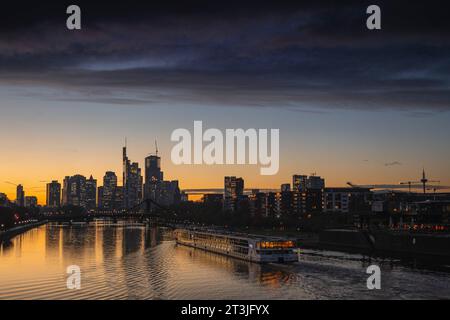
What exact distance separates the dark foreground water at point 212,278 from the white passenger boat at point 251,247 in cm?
171

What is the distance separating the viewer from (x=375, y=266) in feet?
287

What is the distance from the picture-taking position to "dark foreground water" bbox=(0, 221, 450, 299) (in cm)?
6328

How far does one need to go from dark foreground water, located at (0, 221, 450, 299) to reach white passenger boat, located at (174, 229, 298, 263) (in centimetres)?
171

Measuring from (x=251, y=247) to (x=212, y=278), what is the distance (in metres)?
16.3

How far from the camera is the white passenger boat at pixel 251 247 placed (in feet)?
287
